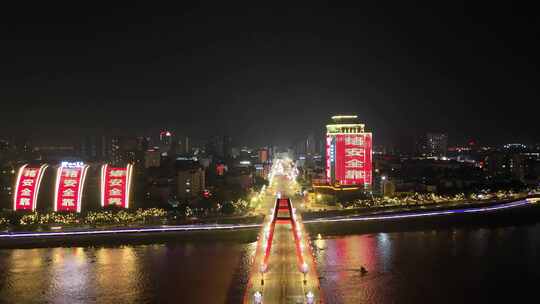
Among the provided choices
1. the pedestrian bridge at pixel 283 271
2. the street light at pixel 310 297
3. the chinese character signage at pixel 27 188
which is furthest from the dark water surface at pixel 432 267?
the chinese character signage at pixel 27 188

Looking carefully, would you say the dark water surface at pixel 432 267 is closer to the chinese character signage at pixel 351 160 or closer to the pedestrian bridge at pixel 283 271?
the pedestrian bridge at pixel 283 271

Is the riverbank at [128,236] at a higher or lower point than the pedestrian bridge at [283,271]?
lower

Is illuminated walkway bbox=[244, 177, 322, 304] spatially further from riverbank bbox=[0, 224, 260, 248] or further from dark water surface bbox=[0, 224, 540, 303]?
riverbank bbox=[0, 224, 260, 248]

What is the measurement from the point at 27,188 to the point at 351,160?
43.2ft

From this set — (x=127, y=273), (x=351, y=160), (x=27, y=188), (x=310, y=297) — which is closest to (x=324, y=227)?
(x=127, y=273)

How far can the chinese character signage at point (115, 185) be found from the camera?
54.3ft

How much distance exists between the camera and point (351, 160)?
78.9 feet

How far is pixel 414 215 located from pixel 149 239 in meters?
8.50

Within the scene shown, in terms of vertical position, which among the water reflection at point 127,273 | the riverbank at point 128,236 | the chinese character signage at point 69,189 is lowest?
the water reflection at point 127,273

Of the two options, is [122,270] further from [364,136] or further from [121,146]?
[121,146]

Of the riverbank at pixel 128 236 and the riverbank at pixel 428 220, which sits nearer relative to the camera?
the riverbank at pixel 128 236

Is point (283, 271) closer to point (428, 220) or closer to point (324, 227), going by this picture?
point (324, 227)

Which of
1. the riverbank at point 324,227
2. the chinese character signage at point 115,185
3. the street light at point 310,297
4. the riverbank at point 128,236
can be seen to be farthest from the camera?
the chinese character signage at point 115,185

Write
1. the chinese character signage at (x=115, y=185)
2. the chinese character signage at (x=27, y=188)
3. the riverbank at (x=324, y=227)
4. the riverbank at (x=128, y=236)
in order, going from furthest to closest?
the chinese character signage at (x=115, y=185)
the chinese character signage at (x=27, y=188)
the riverbank at (x=324, y=227)
the riverbank at (x=128, y=236)
